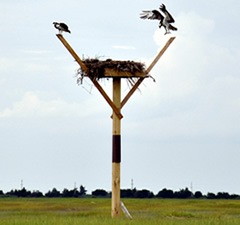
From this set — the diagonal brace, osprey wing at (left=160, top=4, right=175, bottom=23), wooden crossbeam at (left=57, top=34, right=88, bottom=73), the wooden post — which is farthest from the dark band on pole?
osprey wing at (left=160, top=4, right=175, bottom=23)

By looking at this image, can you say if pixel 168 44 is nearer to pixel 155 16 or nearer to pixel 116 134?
pixel 155 16

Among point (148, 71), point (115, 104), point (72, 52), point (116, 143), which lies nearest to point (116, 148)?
point (116, 143)

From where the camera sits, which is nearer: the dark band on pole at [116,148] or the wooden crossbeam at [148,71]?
the dark band on pole at [116,148]

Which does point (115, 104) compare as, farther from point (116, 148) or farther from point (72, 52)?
point (72, 52)

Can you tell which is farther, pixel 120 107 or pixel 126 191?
pixel 126 191

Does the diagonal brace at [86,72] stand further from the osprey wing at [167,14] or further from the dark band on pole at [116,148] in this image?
the osprey wing at [167,14]

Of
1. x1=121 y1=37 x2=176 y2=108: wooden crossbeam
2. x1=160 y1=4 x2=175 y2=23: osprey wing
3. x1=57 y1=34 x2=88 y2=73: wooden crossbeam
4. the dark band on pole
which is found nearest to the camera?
the dark band on pole

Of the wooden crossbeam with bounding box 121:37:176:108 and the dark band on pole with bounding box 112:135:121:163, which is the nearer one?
the dark band on pole with bounding box 112:135:121:163

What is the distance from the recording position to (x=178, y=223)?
18203mm

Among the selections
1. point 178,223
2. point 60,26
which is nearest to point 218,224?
point 178,223

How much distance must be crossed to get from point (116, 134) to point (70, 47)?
2916 mm

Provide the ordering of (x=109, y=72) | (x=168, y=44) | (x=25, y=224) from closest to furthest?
(x=25, y=224)
(x=109, y=72)
(x=168, y=44)

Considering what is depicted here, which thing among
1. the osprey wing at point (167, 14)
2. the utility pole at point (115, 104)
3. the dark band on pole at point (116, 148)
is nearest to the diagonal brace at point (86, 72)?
the utility pole at point (115, 104)

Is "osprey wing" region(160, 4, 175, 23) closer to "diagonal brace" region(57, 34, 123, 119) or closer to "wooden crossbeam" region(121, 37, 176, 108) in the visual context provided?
"wooden crossbeam" region(121, 37, 176, 108)
